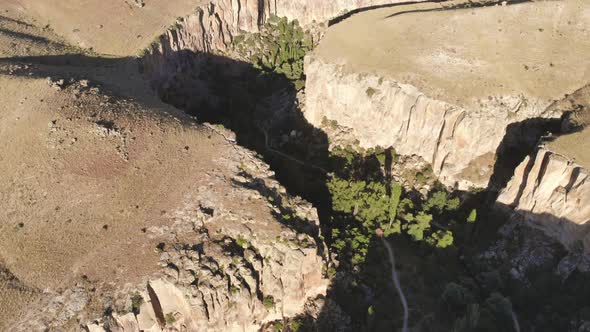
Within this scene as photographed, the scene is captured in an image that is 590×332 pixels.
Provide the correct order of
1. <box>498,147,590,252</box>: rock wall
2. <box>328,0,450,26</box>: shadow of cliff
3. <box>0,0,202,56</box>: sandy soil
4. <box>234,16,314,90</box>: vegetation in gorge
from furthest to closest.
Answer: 1. <box>234,16,314,90</box>: vegetation in gorge
2. <box>328,0,450,26</box>: shadow of cliff
3. <box>0,0,202,56</box>: sandy soil
4. <box>498,147,590,252</box>: rock wall

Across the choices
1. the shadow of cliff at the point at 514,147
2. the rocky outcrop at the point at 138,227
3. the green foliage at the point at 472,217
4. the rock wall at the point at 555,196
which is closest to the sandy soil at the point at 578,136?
the rock wall at the point at 555,196

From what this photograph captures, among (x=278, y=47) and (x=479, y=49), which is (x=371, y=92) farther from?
(x=278, y=47)

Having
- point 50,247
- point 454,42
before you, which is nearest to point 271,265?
point 50,247

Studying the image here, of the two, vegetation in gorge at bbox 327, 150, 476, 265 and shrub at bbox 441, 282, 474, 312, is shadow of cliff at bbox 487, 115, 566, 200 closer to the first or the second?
vegetation in gorge at bbox 327, 150, 476, 265

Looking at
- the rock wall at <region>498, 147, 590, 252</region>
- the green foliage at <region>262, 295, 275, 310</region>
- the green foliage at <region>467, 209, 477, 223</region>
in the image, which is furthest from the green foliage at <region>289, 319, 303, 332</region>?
the rock wall at <region>498, 147, 590, 252</region>

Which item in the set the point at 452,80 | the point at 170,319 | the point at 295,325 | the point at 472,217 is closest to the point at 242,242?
the point at 170,319

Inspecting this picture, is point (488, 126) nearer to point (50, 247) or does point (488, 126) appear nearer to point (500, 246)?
point (500, 246)

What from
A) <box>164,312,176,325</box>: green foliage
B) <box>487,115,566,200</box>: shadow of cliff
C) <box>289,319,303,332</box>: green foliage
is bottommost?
<box>289,319,303,332</box>: green foliage
